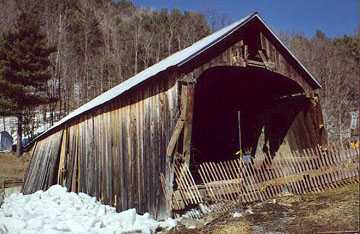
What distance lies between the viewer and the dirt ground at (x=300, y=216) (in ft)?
27.8

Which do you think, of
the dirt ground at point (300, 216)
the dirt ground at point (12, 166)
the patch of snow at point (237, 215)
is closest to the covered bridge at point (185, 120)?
the patch of snow at point (237, 215)

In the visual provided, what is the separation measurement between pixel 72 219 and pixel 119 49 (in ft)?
129

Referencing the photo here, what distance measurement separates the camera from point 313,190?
11.6 metres

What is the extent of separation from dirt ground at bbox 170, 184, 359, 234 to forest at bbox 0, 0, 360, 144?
31.9m

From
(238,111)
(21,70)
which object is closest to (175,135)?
(238,111)

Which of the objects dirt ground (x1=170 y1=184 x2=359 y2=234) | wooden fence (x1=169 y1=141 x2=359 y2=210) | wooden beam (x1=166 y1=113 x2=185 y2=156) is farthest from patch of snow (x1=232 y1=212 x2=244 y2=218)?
wooden beam (x1=166 y1=113 x2=185 y2=156)

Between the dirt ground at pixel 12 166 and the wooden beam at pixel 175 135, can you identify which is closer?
the wooden beam at pixel 175 135

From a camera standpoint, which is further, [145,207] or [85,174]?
[85,174]

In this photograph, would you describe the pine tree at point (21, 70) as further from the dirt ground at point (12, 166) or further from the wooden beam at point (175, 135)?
the wooden beam at point (175, 135)

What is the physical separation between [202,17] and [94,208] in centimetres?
4191

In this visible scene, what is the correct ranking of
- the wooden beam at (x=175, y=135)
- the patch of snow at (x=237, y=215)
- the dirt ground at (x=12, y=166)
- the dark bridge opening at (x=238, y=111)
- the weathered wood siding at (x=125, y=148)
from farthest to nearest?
the dirt ground at (x=12, y=166) → the dark bridge opening at (x=238, y=111) → the weathered wood siding at (x=125, y=148) → the wooden beam at (x=175, y=135) → the patch of snow at (x=237, y=215)

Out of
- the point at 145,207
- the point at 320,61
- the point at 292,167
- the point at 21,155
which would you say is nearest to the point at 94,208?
the point at 145,207

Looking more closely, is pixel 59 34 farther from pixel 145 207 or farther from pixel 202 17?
pixel 145 207

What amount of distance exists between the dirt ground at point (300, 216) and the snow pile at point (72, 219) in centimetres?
131
